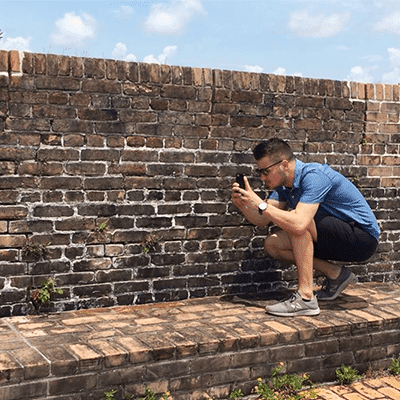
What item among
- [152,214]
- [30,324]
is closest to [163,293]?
[152,214]

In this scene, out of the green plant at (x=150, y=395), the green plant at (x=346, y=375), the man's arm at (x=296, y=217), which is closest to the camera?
the green plant at (x=150, y=395)

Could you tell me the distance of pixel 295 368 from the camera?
4.41 metres

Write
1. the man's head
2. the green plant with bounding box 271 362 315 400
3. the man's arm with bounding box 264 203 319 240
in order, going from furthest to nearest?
the man's head, the man's arm with bounding box 264 203 319 240, the green plant with bounding box 271 362 315 400

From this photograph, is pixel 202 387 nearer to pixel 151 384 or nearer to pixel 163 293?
pixel 151 384

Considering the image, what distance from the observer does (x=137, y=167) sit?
16.6ft

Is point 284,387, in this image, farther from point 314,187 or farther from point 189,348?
point 314,187

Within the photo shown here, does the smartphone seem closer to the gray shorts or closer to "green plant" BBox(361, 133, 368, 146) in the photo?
the gray shorts

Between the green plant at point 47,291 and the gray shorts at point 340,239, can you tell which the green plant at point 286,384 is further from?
the green plant at point 47,291

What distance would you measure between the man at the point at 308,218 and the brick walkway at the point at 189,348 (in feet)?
0.72

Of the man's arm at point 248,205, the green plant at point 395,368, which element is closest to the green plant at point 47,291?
the man's arm at point 248,205

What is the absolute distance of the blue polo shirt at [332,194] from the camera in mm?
4863

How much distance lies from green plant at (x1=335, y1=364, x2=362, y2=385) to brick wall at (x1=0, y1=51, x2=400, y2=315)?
4.24 feet

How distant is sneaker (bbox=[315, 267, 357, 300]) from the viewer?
17.6 ft

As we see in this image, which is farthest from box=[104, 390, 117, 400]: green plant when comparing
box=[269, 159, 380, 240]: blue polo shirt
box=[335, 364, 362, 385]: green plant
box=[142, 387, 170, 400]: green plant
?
box=[269, 159, 380, 240]: blue polo shirt
